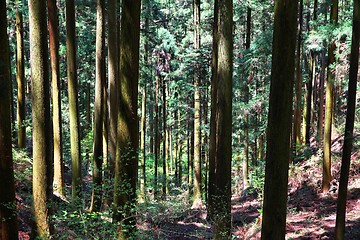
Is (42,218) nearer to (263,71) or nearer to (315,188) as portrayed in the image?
(315,188)

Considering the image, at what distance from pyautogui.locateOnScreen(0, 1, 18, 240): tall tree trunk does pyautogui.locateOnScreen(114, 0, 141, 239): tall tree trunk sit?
173 cm

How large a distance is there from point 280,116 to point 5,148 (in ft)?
14.1

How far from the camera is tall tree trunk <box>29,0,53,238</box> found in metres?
6.00

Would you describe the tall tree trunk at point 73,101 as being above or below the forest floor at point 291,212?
above

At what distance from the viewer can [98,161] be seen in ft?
34.2

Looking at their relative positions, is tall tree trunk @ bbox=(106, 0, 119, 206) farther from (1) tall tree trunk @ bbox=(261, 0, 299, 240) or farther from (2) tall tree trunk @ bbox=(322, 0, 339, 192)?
(2) tall tree trunk @ bbox=(322, 0, 339, 192)

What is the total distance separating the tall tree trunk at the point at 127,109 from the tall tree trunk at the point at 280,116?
228 centimetres

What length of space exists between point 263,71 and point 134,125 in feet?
49.2

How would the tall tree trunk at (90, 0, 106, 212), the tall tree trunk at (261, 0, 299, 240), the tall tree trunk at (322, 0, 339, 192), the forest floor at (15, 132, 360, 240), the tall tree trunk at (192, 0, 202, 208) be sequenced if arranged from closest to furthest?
the tall tree trunk at (261, 0, 299, 240) < the forest floor at (15, 132, 360, 240) < the tall tree trunk at (90, 0, 106, 212) < the tall tree trunk at (322, 0, 339, 192) < the tall tree trunk at (192, 0, 202, 208)

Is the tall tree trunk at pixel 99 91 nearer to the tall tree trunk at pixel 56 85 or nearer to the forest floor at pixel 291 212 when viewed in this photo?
the tall tree trunk at pixel 56 85

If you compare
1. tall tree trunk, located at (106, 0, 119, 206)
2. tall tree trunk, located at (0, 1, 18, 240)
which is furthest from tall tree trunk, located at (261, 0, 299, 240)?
tall tree trunk, located at (106, 0, 119, 206)

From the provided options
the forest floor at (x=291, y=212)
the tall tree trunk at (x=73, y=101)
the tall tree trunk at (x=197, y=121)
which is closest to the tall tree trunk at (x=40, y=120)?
the forest floor at (x=291, y=212)

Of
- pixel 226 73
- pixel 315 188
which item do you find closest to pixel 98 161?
pixel 226 73

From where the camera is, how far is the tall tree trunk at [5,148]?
17.2 ft
